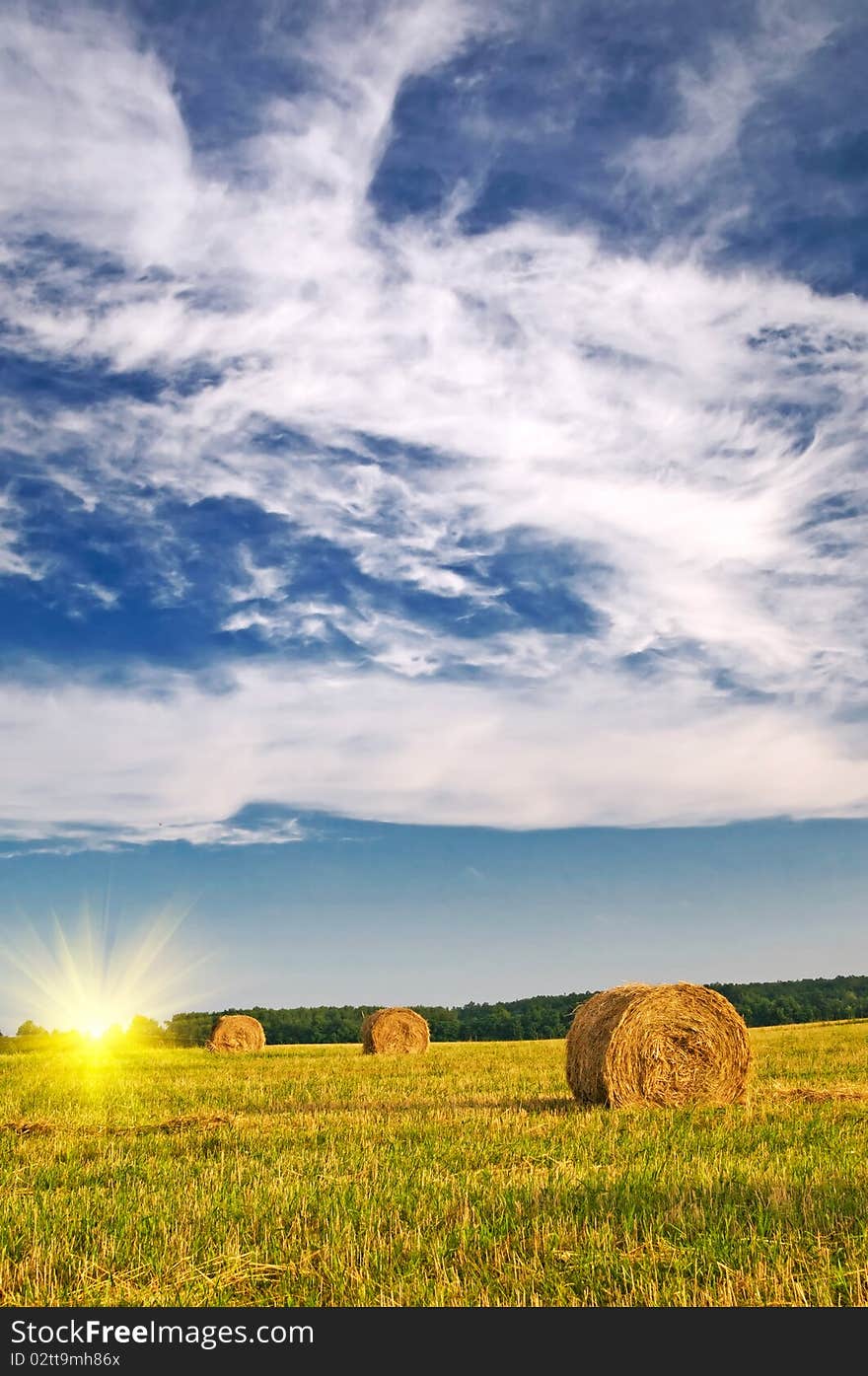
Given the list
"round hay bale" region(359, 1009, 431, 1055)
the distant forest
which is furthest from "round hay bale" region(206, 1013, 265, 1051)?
the distant forest

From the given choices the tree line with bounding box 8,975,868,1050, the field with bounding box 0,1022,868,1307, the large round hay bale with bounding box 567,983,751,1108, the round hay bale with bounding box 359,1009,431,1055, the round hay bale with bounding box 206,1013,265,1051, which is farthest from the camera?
the tree line with bounding box 8,975,868,1050

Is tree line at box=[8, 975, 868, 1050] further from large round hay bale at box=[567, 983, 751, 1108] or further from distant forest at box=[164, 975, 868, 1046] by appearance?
large round hay bale at box=[567, 983, 751, 1108]

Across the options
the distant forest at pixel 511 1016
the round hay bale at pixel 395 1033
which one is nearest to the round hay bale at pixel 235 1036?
the round hay bale at pixel 395 1033

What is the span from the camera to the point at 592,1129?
11.6 meters

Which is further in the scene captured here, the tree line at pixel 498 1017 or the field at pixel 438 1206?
the tree line at pixel 498 1017

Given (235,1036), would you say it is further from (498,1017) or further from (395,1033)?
(498,1017)

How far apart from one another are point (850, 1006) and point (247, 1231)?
73.9 metres

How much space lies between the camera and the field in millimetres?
5496

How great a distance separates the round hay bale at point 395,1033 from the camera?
3172 cm

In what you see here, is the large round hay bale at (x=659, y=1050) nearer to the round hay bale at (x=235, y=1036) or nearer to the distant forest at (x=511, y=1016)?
the round hay bale at (x=235, y=1036)

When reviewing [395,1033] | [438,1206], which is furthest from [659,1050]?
[395,1033]

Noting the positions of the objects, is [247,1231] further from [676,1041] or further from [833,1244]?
[676,1041]

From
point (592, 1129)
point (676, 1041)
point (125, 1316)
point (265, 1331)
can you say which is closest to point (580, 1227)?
point (265, 1331)

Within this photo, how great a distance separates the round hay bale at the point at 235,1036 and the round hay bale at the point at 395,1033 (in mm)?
7058
